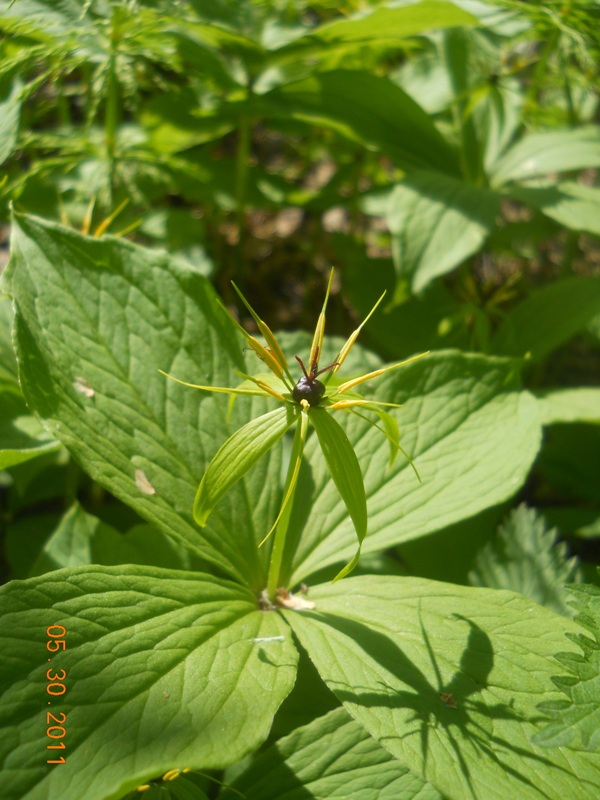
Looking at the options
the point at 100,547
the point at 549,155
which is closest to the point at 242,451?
the point at 100,547

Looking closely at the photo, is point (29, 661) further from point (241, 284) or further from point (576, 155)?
point (576, 155)

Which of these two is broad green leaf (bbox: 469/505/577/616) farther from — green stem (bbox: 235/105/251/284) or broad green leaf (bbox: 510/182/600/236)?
green stem (bbox: 235/105/251/284)

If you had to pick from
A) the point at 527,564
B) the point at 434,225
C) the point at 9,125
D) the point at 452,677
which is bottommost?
the point at 527,564

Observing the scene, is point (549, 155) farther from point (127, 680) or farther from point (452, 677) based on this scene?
point (127, 680)

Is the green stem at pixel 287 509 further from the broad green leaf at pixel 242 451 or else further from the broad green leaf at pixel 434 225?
the broad green leaf at pixel 434 225

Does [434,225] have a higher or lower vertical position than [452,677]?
higher

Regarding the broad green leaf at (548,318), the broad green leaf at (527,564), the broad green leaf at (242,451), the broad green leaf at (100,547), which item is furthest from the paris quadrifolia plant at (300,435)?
the broad green leaf at (548,318)

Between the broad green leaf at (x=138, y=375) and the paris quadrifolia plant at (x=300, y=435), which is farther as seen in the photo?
the broad green leaf at (x=138, y=375)
